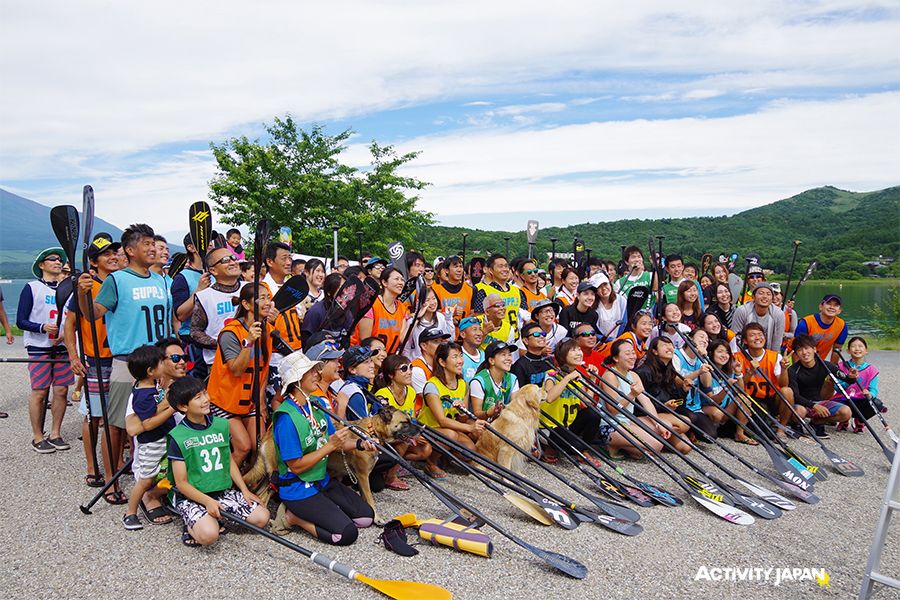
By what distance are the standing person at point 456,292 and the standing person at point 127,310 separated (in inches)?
123

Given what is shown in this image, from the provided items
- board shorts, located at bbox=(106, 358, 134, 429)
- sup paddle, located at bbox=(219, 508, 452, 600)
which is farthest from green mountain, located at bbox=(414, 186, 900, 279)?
sup paddle, located at bbox=(219, 508, 452, 600)

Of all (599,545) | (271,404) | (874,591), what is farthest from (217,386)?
(874,591)

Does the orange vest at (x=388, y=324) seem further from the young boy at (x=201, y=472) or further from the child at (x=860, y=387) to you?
the child at (x=860, y=387)

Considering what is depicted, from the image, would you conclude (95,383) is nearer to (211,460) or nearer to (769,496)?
(211,460)

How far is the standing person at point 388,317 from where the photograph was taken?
5961mm

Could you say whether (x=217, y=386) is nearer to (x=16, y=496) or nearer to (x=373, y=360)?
(x=373, y=360)

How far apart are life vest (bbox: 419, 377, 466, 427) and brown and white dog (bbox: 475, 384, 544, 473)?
13.4 inches

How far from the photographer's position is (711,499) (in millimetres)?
4957

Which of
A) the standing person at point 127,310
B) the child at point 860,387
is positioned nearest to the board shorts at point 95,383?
the standing person at point 127,310

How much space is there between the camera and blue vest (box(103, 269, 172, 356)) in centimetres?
473

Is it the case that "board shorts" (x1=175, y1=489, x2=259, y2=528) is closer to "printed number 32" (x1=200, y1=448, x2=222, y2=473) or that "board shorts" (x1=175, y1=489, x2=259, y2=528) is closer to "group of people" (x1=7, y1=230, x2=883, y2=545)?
"group of people" (x1=7, y1=230, x2=883, y2=545)

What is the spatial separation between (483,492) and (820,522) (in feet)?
8.51

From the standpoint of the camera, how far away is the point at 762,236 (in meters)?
52.2

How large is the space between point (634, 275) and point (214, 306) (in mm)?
5442
